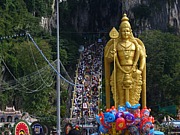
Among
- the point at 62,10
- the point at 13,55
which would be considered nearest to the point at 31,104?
the point at 13,55

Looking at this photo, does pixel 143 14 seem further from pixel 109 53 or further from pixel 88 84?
pixel 109 53

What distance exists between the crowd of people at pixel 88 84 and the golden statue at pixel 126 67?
1543cm

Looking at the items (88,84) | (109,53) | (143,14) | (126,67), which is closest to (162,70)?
(88,84)

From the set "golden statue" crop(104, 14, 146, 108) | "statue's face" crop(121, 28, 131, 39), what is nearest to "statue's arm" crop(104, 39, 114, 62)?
"golden statue" crop(104, 14, 146, 108)

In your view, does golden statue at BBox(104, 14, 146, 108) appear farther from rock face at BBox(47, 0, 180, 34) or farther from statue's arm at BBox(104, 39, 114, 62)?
rock face at BBox(47, 0, 180, 34)

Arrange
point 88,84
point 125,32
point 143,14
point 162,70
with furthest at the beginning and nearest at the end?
point 143,14
point 88,84
point 162,70
point 125,32

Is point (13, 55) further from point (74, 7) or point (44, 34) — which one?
point (74, 7)

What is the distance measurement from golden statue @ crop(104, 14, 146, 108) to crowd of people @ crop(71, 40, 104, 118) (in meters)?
15.4

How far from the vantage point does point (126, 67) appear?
15711 millimetres

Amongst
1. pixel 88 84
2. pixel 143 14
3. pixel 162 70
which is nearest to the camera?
pixel 162 70

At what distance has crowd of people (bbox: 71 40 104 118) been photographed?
33312 mm

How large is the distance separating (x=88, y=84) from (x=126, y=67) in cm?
2197

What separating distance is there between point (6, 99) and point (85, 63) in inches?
405

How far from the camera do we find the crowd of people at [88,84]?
33312 millimetres
